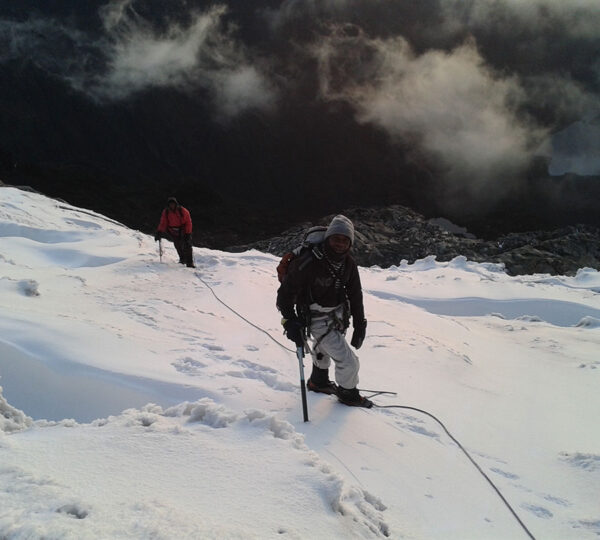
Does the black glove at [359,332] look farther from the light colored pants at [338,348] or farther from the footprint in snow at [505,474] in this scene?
the footprint in snow at [505,474]

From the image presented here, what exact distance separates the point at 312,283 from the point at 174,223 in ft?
20.5

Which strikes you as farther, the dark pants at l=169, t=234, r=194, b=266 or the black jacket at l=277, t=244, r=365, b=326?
the dark pants at l=169, t=234, r=194, b=266

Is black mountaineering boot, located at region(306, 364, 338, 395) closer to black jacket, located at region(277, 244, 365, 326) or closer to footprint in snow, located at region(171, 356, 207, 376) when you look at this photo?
black jacket, located at region(277, 244, 365, 326)

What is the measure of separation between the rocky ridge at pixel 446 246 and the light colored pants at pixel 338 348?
15.8 m

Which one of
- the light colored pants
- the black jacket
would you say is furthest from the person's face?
the light colored pants

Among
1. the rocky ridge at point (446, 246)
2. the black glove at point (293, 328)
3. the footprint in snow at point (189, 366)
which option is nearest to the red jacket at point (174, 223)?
the footprint in snow at point (189, 366)

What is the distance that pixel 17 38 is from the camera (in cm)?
5528

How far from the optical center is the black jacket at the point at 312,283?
3.45 meters

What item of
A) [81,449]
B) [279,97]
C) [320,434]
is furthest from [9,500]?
[279,97]

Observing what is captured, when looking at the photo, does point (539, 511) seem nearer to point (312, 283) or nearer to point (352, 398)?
point (352, 398)

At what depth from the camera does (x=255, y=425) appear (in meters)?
2.57

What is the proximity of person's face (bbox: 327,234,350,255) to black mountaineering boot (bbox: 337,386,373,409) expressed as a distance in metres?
1.14

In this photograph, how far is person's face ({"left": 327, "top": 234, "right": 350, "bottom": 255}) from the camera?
3.39 meters

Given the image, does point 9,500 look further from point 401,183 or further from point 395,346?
point 401,183
